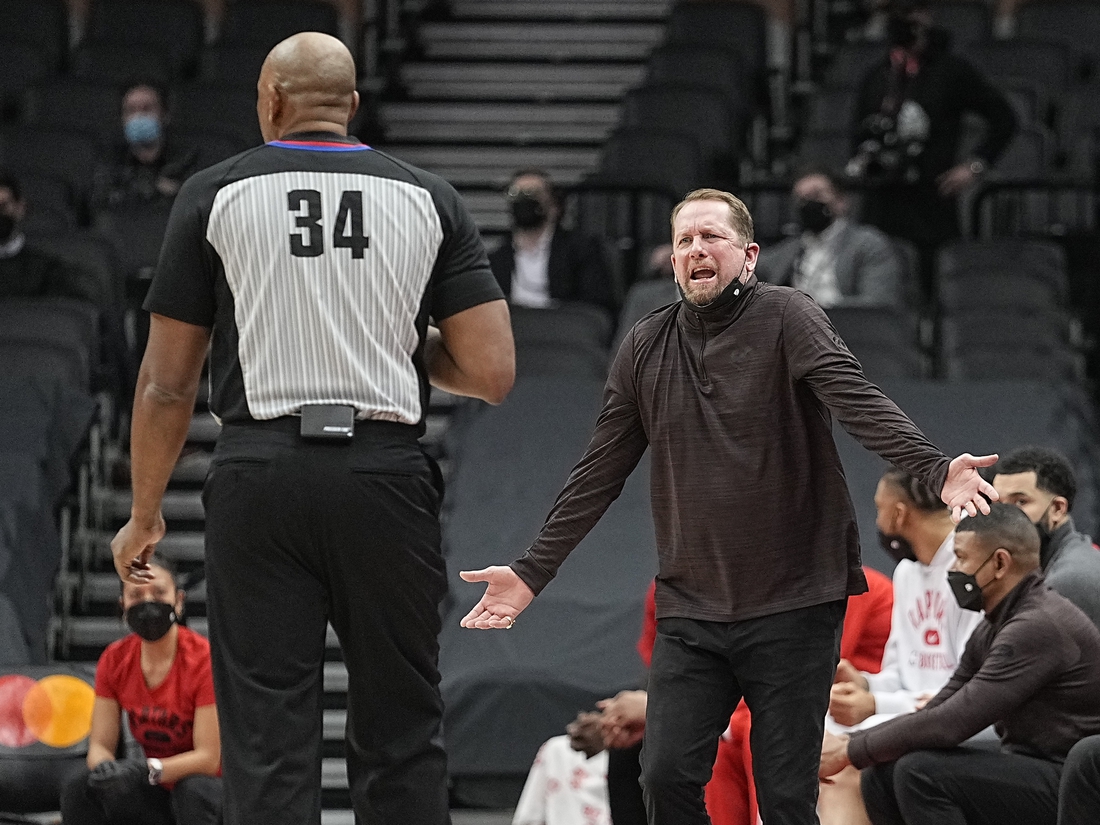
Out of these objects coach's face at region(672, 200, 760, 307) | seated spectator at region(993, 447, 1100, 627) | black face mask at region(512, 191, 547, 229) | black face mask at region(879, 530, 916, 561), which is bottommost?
black face mask at region(879, 530, 916, 561)

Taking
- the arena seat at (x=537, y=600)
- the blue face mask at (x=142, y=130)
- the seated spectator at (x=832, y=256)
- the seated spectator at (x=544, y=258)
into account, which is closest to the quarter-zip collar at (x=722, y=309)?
the arena seat at (x=537, y=600)

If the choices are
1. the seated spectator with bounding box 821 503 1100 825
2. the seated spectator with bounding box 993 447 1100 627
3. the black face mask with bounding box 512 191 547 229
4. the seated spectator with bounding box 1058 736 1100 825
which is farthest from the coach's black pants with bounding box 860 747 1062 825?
the black face mask with bounding box 512 191 547 229

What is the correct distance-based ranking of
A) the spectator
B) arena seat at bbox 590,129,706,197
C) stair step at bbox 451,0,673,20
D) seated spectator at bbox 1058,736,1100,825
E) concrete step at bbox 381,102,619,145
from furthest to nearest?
stair step at bbox 451,0,673,20, concrete step at bbox 381,102,619,145, arena seat at bbox 590,129,706,197, the spectator, seated spectator at bbox 1058,736,1100,825

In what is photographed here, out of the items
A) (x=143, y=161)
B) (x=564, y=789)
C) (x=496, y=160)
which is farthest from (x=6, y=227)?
(x=564, y=789)

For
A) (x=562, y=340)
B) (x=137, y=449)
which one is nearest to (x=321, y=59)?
(x=137, y=449)

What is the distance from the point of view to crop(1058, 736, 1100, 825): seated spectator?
3.79 metres

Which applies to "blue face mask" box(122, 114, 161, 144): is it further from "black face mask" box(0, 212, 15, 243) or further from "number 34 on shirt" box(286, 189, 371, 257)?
"number 34 on shirt" box(286, 189, 371, 257)

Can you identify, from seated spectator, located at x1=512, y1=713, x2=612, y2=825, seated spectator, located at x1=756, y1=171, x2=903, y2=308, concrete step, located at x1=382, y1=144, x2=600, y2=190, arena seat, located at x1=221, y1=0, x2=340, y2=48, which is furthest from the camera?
concrete step, located at x1=382, y1=144, x2=600, y2=190

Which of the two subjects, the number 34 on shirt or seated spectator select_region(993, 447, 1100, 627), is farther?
seated spectator select_region(993, 447, 1100, 627)

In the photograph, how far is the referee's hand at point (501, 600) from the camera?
344 centimetres

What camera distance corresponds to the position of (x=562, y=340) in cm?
721

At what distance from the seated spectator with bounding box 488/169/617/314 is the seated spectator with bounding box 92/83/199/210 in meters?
1.57

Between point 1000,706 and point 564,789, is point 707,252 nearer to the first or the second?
point 1000,706

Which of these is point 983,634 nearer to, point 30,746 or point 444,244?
point 444,244
